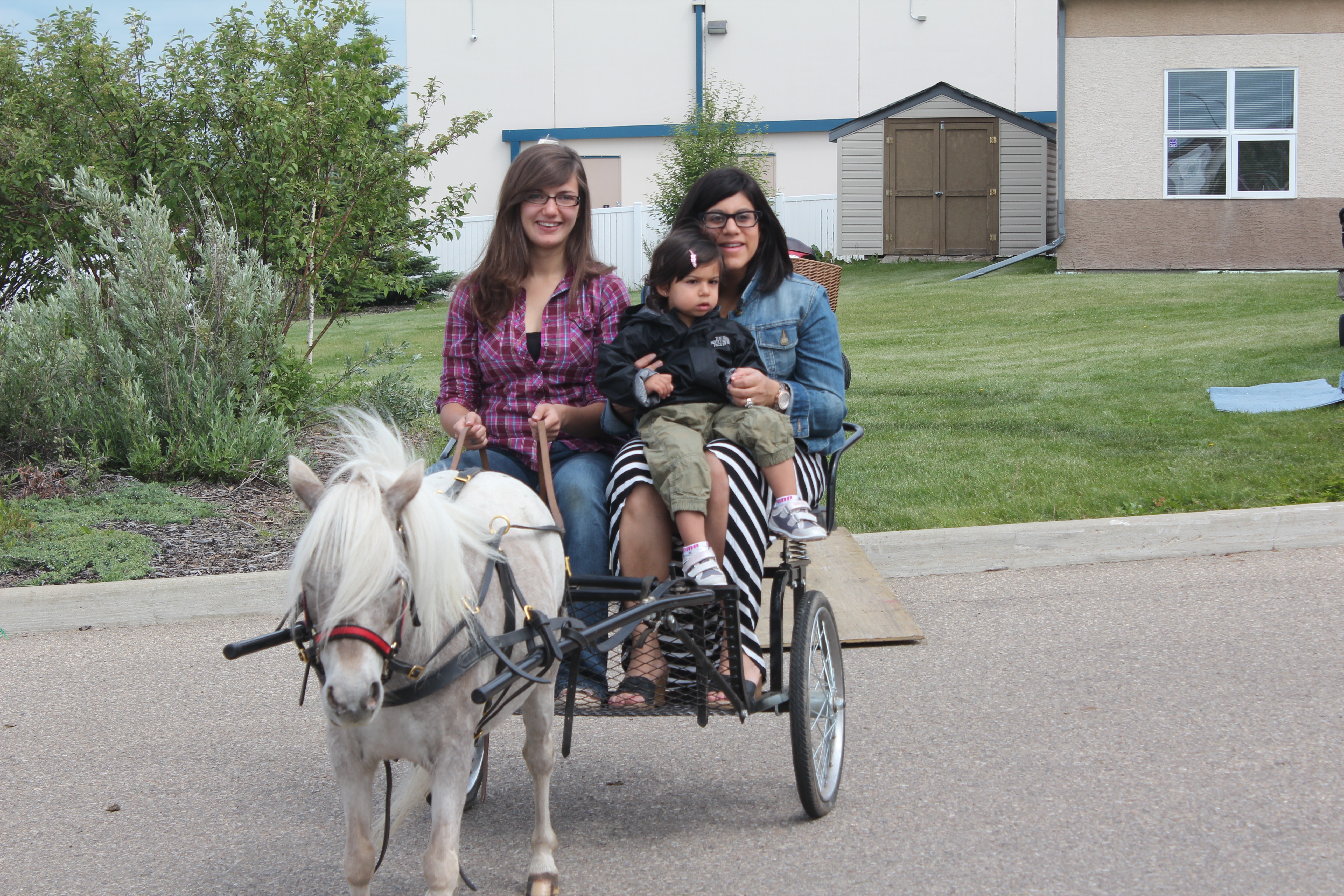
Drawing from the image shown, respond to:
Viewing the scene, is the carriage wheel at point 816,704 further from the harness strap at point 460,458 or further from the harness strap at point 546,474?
the harness strap at point 460,458

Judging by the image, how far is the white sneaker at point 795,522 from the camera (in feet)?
12.5

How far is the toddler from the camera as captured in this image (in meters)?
3.86

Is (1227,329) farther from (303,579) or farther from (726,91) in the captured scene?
(726,91)

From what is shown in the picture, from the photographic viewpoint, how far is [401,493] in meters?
2.52

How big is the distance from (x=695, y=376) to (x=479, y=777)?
152 centimetres

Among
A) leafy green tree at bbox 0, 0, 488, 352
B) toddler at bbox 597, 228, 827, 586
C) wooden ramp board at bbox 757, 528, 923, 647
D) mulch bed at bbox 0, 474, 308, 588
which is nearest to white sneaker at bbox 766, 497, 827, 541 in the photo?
toddler at bbox 597, 228, 827, 586

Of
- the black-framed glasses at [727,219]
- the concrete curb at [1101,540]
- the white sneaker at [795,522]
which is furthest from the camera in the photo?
the concrete curb at [1101,540]

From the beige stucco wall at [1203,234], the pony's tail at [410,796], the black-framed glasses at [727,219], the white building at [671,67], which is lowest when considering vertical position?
the pony's tail at [410,796]

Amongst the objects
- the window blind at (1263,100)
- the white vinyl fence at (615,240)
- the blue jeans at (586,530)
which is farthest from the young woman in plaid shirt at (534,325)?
the white vinyl fence at (615,240)

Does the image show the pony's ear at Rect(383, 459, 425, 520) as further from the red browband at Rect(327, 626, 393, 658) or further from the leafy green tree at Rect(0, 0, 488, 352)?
the leafy green tree at Rect(0, 0, 488, 352)

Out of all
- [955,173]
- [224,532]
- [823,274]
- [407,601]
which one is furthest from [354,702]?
[955,173]

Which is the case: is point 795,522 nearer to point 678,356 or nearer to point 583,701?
point 678,356

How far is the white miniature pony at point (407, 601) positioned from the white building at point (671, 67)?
27474 millimetres

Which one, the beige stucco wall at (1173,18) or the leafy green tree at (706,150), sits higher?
the beige stucco wall at (1173,18)
